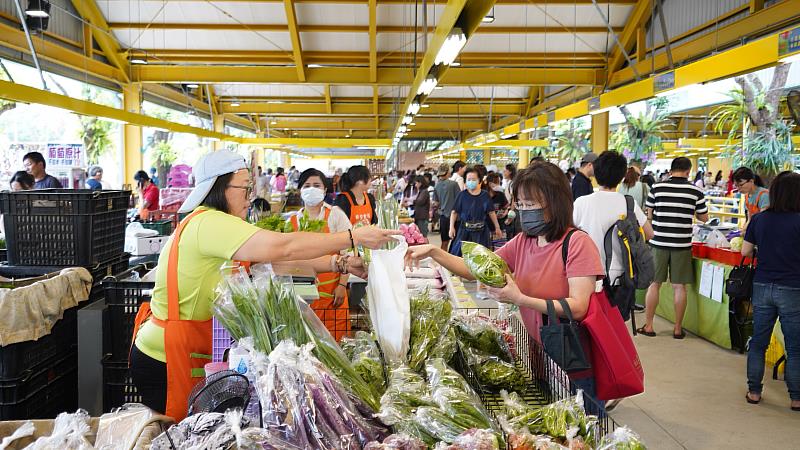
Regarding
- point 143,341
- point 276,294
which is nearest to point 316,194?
point 143,341

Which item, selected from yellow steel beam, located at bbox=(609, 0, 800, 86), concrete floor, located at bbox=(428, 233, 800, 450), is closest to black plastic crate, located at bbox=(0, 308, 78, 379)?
concrete floor, located at bbox=(428, 233, 800, 450)

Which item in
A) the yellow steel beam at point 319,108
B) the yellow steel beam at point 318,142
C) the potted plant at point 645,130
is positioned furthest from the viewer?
the yellow steel beam at point 319,108

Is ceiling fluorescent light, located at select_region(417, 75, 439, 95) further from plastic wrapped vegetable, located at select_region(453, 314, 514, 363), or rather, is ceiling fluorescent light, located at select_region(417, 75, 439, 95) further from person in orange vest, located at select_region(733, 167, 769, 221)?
plastic wrapped vegetable, located at select_region(453, 314, 514, 363)

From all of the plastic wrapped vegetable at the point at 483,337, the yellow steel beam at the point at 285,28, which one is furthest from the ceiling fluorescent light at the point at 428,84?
the plastic wrapped vegetable at the point at 483,337

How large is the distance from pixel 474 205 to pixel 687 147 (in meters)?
10.1

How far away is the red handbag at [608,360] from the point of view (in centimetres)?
262

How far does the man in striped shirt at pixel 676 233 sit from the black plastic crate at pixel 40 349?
510 cm

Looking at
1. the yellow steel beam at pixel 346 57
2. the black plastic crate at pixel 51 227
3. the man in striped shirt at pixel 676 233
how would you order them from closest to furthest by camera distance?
the black plastic crate at pixel 51 227
the man in striped shirt at pixel 676 233
the yellow steel beam at pixel 346 57

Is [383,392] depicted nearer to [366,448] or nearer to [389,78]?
[366,448]

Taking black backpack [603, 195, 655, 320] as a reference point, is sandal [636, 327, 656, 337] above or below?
below

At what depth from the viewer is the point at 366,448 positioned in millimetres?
1581

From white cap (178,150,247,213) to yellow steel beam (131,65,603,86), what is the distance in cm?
1228

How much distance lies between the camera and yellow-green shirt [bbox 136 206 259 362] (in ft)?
7.78

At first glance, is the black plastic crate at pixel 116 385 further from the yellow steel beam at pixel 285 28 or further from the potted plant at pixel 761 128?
the yellow steel beam at pixel 285 28
